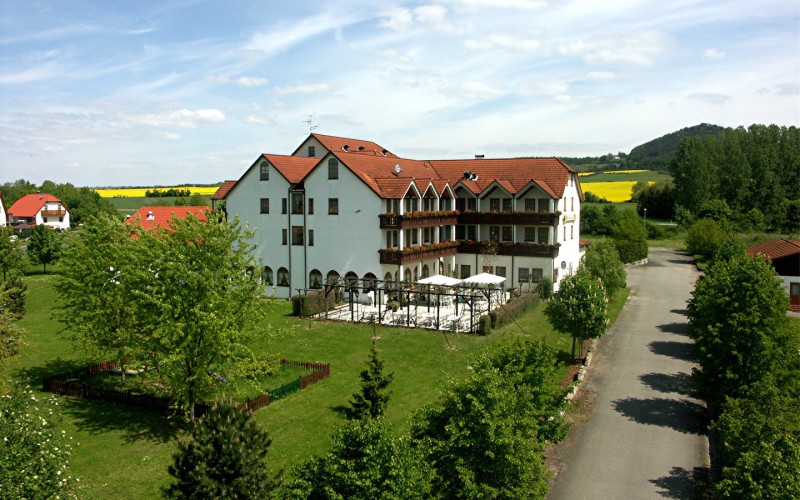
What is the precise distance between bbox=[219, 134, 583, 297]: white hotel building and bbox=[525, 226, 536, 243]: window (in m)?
0.09

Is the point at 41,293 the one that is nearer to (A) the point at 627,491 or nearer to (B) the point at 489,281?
(B) the point at 489,281

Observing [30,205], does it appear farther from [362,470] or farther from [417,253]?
[362,470]

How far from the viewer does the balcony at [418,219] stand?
4431cm

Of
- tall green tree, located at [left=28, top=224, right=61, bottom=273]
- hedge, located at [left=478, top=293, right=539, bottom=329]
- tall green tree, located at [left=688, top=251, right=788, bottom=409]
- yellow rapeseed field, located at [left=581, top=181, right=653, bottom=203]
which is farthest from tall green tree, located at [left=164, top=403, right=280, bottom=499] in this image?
yellow rapeseed field, located at [left=581, top=181, right=653, bottom=203]

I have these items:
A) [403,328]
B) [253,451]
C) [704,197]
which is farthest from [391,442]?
[704,197]

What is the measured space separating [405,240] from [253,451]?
3433 centimetres

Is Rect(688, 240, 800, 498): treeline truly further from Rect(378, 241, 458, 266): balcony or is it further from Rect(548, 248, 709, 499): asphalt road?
Rect(378, 241, 458, 266): balcony

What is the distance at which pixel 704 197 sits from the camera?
9488 centimetres

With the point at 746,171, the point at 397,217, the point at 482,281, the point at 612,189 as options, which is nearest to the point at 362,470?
the point at 482,281

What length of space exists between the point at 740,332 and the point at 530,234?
93.5 feet

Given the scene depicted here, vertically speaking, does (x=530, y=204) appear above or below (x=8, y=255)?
above

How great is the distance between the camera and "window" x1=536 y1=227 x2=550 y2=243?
5005 centimetres

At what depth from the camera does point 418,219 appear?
152 ft

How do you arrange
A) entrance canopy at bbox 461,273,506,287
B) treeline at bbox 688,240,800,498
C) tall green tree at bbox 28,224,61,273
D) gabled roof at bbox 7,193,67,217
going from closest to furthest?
treeline at bbox 688,240,800,498
entrance canopy at bbox 461,273,506,287
tall green tree at bbox 28,224,61,273
gabled roof at bbox 7,193,67,217
